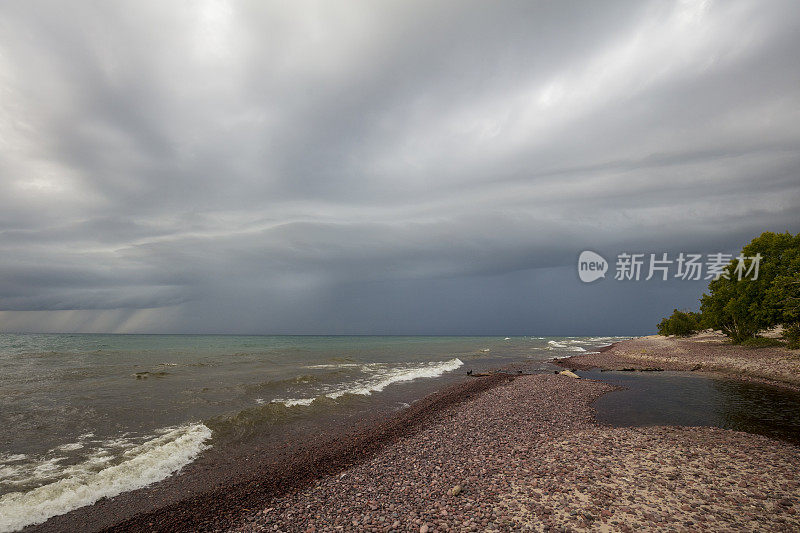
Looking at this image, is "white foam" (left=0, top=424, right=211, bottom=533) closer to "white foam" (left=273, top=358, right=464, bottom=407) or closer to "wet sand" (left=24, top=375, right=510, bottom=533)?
"wet sand" (left=24, top=375, right=510, bottom=533)

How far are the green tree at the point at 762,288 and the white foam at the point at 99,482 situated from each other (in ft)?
176

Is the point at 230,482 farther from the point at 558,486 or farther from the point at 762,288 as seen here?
the point at 762,288

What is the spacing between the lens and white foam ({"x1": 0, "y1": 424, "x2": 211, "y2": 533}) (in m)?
11.2

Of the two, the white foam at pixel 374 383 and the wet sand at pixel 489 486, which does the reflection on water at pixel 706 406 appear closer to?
the wet sand at pixel 489 486

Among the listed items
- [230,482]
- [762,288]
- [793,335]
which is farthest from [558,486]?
[762,288]

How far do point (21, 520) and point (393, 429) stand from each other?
1391 centimetres

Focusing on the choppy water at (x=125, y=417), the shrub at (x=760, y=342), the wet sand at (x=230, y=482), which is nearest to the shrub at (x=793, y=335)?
the shrub at (x=760, y=342)

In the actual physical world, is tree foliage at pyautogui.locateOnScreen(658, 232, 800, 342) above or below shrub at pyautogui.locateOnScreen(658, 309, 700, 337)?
above

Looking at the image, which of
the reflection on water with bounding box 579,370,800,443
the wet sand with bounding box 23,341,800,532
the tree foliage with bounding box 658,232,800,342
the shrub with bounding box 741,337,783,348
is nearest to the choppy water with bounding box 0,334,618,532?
the wet sand with bounding box 23,341,800,532

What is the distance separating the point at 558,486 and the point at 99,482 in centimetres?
1672

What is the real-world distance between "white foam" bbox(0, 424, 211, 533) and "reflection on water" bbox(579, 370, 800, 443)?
70.1ft

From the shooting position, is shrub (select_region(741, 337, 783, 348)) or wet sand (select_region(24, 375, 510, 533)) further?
shrub (select_region(741, 337, 783, 348))

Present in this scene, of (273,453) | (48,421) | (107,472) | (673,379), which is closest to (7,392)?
(48,421)

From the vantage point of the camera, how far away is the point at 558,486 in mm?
10000
